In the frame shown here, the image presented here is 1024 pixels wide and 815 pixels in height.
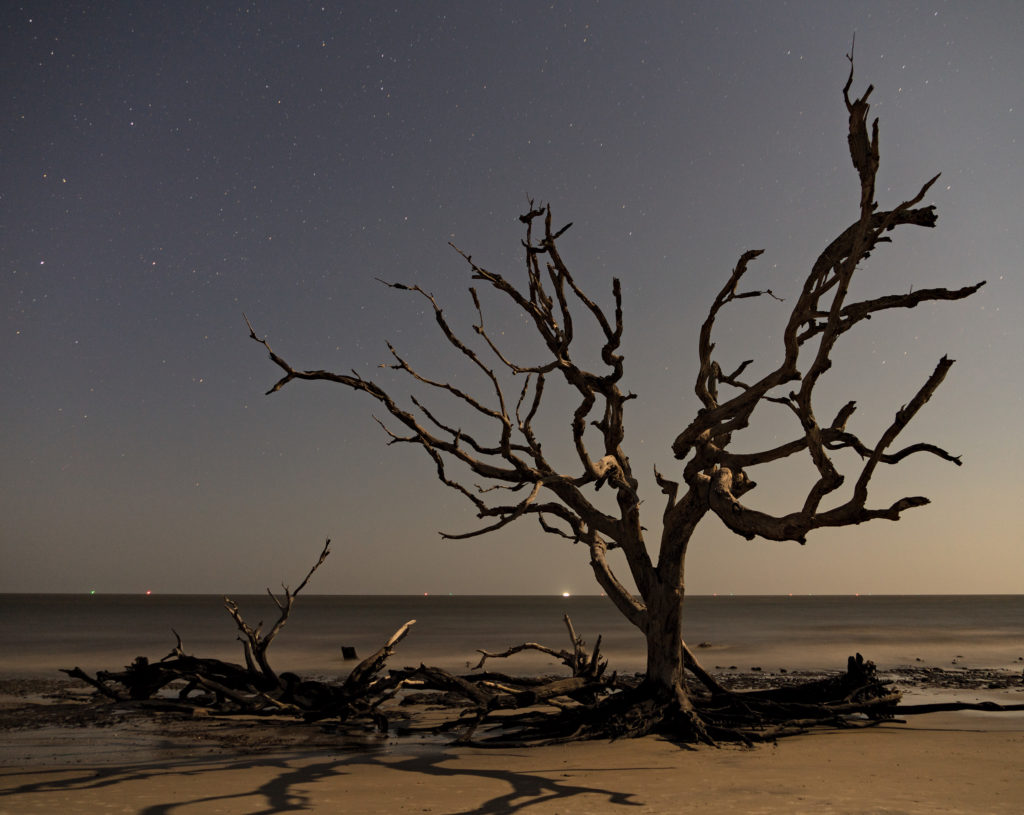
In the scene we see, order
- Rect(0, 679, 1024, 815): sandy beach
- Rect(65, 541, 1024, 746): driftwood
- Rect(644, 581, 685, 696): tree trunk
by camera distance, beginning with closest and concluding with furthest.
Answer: Rect(0, 679, 1024, 815): sandy beach
Rect(65, 541, 1024, 746): driftwood
Rect(644, 581, 685, 696): tree trunk

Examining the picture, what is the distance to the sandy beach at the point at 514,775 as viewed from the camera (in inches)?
270

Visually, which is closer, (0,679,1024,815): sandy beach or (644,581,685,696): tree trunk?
(0,679,1024,815): sandy beach

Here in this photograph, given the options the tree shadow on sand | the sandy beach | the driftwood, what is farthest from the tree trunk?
the tree shadow on sand

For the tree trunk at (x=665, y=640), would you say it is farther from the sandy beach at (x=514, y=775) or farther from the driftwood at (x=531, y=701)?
the sandy beach at (x=514, y=775)

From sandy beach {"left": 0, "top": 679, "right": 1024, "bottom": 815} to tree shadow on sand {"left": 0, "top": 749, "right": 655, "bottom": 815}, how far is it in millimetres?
19

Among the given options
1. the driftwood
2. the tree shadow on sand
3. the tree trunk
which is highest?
the tree trunk

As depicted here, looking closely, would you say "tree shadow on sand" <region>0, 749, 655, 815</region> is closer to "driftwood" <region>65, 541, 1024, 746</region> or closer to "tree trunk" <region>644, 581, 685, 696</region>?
"driftwood" <region>65, 541, 1024, 746</region>

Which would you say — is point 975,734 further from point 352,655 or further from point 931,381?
point 352,655

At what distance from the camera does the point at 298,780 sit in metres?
7.90

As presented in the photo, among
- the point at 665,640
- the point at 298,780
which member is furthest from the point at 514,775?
the point at 665,640

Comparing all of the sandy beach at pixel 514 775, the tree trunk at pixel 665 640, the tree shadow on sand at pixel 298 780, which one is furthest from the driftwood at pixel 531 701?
the tree shadow on sand at pixel 298 780

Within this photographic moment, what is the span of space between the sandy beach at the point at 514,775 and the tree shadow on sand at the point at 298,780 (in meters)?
0.02

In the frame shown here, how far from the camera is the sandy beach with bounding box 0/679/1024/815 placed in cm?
686

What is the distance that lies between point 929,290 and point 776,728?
5.87 meters
